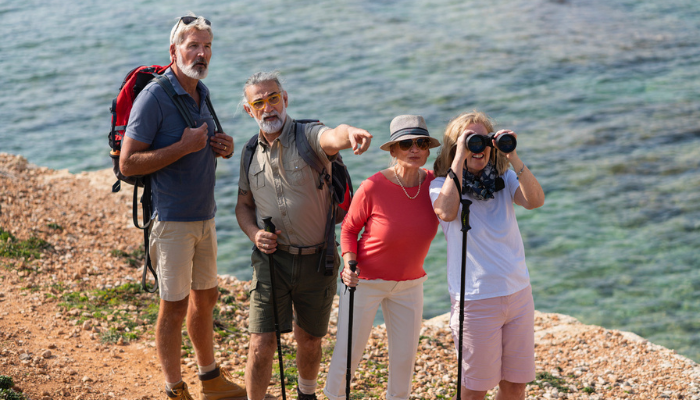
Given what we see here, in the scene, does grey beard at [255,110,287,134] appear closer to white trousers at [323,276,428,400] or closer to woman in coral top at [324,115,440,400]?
woman in coral top at [324,115,440,400]

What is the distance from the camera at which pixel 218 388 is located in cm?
492

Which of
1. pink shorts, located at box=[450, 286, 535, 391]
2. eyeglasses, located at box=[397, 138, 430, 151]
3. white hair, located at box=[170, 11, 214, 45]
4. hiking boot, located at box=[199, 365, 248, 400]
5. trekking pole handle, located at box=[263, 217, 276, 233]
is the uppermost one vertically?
white hair, located at box=[170, 11, 214, 45]

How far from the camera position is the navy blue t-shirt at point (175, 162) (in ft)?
14.0

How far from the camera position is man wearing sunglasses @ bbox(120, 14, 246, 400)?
427 centimetres

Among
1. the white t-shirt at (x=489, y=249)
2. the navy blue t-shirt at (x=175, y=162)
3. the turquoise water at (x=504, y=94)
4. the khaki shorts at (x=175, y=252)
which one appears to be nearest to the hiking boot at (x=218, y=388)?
the khaki shorts at (x=175, y=252)

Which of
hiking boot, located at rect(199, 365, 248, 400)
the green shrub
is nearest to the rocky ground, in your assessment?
the green shrub

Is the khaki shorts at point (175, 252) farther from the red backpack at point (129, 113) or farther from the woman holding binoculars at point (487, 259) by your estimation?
the woman holding binoculars at point (487, 259)

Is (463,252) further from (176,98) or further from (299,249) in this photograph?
(176,98)

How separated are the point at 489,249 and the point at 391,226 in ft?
1.98

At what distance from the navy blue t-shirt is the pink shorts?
1830 mm

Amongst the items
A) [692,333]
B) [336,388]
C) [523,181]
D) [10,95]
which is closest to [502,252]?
[523,181]

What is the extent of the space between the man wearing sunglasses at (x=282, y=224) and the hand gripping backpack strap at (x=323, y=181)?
0.03m

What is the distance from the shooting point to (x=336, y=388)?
4402 mm

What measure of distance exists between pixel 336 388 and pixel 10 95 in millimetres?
17174
